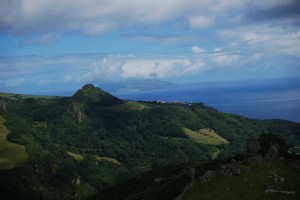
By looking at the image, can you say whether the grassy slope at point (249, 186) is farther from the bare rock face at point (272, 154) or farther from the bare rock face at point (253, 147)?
the bare rock face at point (253, 147)

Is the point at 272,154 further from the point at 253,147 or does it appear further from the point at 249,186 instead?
the point at 249,186

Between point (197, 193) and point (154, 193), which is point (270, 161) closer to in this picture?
point (197, 193)

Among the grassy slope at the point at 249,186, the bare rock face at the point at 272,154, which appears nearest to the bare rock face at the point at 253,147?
the bare rock face at the point at 272,154

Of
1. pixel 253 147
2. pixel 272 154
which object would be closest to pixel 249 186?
pixel 272 154

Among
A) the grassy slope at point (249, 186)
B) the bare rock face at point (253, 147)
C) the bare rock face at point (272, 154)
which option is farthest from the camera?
the bare rock face at point (253, 147)

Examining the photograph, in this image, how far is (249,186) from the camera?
6275 cm

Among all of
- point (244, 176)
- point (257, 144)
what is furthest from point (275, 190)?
point (257, 144)

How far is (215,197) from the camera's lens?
60656mm

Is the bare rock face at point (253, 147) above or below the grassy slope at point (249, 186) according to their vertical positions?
above

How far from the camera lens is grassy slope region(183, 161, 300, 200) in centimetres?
5957

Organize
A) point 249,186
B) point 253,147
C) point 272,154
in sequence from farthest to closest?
point 253,147, point 272,154, point 249,186

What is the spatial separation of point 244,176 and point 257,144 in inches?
977

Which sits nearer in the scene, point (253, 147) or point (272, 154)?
point (272, 154)

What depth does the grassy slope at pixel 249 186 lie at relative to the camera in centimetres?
5957
